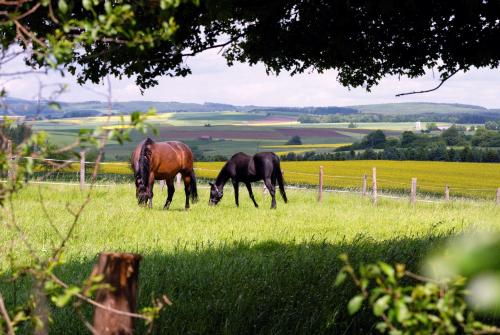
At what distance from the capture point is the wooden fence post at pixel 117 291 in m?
3.45

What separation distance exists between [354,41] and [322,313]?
3.25 metres

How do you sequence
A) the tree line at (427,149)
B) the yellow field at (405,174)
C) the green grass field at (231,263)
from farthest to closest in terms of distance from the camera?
the tree line at (427,149) < the yellow field at (405,174) < the green grass field at (231,263)

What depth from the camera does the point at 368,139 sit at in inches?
3275

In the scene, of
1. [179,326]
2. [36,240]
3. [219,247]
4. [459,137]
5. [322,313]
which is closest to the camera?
[179,326]

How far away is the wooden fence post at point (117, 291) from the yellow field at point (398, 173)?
40.7m

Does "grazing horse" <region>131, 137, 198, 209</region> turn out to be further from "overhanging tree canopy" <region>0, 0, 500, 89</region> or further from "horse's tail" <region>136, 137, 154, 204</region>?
"overhanging tree canopy" <region>0, 0, 500, 89</region>

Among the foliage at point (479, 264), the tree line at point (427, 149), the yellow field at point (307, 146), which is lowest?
the yellow field at point (307, 146)

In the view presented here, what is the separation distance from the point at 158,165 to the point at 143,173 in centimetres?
111

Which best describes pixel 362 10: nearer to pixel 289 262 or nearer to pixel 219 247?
pixel 289 262

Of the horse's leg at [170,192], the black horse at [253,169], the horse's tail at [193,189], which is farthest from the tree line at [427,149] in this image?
the horse's leg at [170,192]

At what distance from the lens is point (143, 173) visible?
17.6 meters

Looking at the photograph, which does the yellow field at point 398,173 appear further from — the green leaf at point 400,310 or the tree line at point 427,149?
the green leaf at point 400,310

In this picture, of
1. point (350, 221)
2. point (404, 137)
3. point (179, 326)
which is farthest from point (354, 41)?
point (404, 137)

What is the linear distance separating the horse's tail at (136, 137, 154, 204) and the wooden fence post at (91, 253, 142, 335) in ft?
45.6
